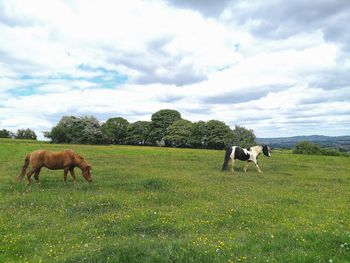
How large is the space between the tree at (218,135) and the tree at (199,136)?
1.18m

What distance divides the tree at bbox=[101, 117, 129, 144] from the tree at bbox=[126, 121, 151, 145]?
2.75 metres

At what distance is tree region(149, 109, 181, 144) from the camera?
108m

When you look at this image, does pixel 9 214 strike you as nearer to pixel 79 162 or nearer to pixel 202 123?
pixel 79 162

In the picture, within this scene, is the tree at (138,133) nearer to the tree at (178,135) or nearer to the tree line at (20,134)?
the tree at (178,135)

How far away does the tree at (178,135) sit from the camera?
321 ft

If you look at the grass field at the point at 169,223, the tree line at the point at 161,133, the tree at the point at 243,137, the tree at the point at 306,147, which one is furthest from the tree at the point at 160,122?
the grass field at the point at 169,223

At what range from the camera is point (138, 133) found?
11062 cm

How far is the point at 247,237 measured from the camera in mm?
9523

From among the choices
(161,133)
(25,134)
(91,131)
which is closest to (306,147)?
(161,133)

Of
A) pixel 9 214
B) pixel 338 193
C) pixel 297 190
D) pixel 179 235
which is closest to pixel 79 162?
pixel 9 214

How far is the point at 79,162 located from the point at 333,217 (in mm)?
14250

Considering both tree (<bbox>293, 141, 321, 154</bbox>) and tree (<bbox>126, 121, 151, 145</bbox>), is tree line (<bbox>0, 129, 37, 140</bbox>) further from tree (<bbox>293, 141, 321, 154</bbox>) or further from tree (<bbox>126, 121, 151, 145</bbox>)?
tree (<bbox>293, 141, 321, 154</bbox>)

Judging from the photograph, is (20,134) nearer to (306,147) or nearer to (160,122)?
(160,122)

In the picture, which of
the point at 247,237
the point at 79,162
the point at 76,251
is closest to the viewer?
the point at 76,251
